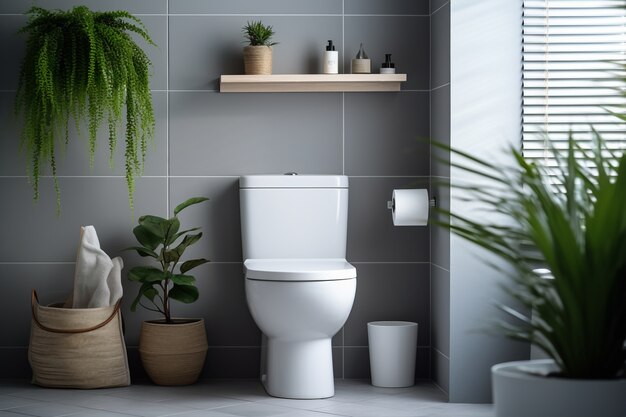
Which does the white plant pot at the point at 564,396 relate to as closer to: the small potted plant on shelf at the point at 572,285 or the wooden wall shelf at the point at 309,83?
the small potted plant on shelf at the point at 572,285

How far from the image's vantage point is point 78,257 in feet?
11.8

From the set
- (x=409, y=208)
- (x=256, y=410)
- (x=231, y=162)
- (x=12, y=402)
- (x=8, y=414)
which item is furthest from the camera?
(x=231, y=162)

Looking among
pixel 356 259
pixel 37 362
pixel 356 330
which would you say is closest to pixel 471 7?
pixel 356 259

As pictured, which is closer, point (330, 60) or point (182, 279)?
point (182, 279)

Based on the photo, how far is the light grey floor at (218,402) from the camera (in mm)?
3156

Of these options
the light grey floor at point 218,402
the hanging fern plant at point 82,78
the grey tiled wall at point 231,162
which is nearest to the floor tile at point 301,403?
the light grey floor at point 218,402

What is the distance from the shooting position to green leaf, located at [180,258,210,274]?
367 cm

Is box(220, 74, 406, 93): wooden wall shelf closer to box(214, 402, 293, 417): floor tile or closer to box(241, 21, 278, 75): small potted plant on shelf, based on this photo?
box(241, 21, 278, 75): small potted plant on shelf

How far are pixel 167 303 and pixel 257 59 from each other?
1087 millimetres

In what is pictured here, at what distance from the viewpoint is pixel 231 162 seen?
3820 mm

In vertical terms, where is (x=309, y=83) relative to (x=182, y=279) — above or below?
above

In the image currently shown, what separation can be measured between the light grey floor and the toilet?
12 centimetres

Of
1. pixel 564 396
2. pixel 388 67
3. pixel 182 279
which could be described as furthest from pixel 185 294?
pixel 564 396

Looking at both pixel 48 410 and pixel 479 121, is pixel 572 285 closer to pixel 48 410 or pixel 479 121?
pixel 479 121
